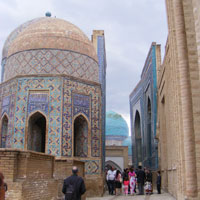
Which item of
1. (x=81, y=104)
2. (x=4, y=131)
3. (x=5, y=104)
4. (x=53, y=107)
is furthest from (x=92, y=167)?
→ (x=5, y=104)

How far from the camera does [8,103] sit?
1099 cm

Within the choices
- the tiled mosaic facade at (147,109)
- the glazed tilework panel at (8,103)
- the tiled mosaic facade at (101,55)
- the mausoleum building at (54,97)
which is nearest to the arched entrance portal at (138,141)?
the tiled mosaic facade at (147,109)

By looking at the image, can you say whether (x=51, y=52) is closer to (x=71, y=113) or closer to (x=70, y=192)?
(x=71, y=113)

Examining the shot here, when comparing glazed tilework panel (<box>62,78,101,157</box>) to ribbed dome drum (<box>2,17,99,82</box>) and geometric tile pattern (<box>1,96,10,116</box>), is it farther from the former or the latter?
geometric tile pattern (<box>1,96,10,116</box>)

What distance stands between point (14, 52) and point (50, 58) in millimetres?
1623

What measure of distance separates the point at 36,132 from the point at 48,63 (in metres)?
2.63

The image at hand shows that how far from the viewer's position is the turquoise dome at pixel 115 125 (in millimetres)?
30492

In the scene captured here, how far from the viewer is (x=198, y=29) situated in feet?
13.2

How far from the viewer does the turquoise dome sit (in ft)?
100

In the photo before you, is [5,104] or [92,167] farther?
[5,104]

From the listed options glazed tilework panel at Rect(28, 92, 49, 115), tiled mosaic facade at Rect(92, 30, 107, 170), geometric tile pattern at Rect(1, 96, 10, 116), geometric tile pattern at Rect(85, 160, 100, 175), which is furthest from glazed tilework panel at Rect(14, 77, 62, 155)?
tiled mosaic facade at Rect(92, 30, 107, 170)

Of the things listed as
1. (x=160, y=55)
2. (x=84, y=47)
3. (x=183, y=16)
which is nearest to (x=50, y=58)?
(x=84, y=47)

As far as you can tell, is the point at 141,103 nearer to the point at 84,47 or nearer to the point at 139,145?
the point at 139,145

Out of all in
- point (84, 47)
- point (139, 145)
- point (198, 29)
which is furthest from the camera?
Result: point (139, 145)
